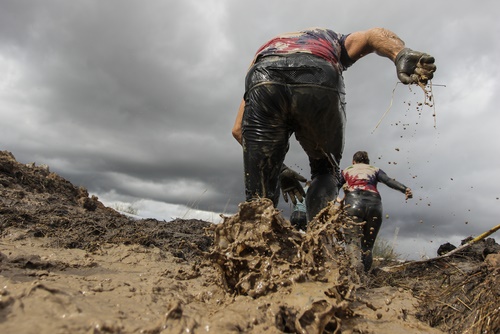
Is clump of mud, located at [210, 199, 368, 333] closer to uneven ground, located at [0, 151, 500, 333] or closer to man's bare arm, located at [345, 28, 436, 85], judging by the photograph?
uneven ground, located at [0, 151, 500, 333]

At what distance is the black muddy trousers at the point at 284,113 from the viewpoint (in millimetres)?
2090

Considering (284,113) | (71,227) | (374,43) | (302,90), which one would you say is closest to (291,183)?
(284,113)

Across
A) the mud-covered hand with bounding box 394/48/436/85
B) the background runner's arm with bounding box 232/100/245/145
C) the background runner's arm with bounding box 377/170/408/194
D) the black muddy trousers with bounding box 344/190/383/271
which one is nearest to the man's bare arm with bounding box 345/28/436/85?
the mud-covered hand with bounding box 394/48/436/85

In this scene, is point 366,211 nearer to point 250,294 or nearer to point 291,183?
point 291,183

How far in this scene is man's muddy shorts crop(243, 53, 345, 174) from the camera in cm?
208

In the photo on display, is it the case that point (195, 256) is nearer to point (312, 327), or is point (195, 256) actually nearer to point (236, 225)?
point (236, 225)

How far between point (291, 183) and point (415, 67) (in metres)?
1.34

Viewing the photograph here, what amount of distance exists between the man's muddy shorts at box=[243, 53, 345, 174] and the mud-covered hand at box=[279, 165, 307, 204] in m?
0.52

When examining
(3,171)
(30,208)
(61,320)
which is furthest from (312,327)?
(3,171)

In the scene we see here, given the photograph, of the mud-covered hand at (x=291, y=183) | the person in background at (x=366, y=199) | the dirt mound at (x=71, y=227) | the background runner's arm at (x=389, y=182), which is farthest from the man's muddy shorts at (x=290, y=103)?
the background runner's arm at (x=389, y=182)

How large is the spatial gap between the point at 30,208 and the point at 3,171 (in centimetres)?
207

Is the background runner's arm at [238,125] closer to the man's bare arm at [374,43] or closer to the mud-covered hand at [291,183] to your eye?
the mud-covered hand at [291,183]

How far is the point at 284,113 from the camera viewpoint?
7.17 feet

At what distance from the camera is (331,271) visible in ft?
5.37
